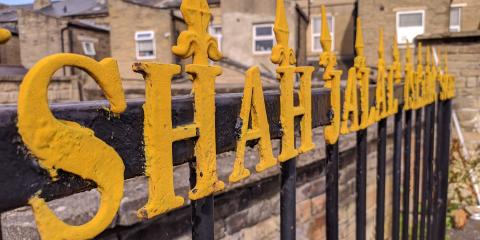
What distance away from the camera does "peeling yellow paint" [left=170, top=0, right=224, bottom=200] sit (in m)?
0.90

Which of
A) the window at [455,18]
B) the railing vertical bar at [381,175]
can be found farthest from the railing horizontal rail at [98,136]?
the window at [455,18]

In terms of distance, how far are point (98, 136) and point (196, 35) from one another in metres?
0.32

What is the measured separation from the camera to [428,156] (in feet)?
12.4

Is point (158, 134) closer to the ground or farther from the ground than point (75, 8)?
closer to the ground

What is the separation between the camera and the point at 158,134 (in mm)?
815

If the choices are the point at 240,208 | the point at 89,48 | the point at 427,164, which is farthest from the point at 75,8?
the point at 240,208

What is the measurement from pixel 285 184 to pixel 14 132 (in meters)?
0.98

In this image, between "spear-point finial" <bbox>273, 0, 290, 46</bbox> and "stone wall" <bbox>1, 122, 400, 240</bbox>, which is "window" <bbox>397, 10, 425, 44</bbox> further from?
"spear-point finial" <bbox>273, 0, 290, 46</bbox>

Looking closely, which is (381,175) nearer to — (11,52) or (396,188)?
(396,188)

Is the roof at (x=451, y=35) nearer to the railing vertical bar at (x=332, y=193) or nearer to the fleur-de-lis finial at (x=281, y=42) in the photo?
the railing vertical bar at (x=332, y=193)

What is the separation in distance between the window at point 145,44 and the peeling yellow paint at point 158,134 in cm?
2134

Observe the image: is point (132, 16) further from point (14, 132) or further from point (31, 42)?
point (14, 132)

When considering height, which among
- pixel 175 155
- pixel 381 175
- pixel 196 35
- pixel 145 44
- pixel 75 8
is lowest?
pixel 381 175

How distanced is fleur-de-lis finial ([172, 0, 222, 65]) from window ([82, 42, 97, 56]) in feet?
72.7
